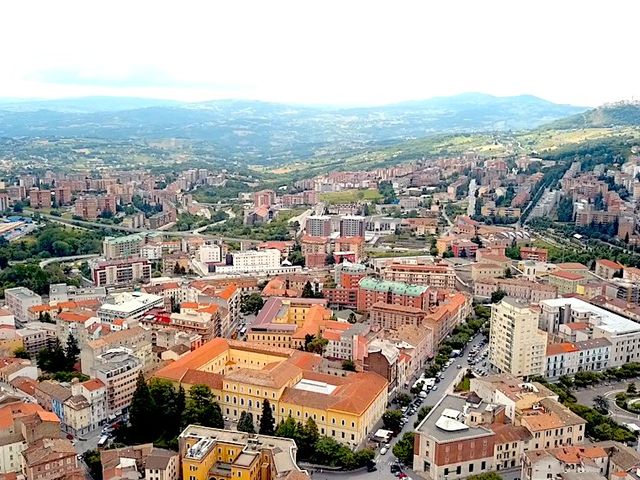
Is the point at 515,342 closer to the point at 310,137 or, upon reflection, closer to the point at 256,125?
the point at 310,137

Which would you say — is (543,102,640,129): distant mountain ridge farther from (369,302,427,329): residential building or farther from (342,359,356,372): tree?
(342,359,356,372): tree

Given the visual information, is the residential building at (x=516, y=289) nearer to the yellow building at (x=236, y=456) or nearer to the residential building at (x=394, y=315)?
the residential building at (x=394, y=315)

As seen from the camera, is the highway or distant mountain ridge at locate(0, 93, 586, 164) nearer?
the highway

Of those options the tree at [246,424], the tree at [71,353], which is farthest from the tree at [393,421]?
the tree at [71,353]

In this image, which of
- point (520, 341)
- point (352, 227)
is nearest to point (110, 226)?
point (352, 227)

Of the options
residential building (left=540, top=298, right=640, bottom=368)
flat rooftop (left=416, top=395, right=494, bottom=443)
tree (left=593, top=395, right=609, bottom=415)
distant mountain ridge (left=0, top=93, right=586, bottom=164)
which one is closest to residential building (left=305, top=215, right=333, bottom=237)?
residential building (left=540, top=298, right=640, bottom=368)

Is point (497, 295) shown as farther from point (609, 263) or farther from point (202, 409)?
point (202, 409)
